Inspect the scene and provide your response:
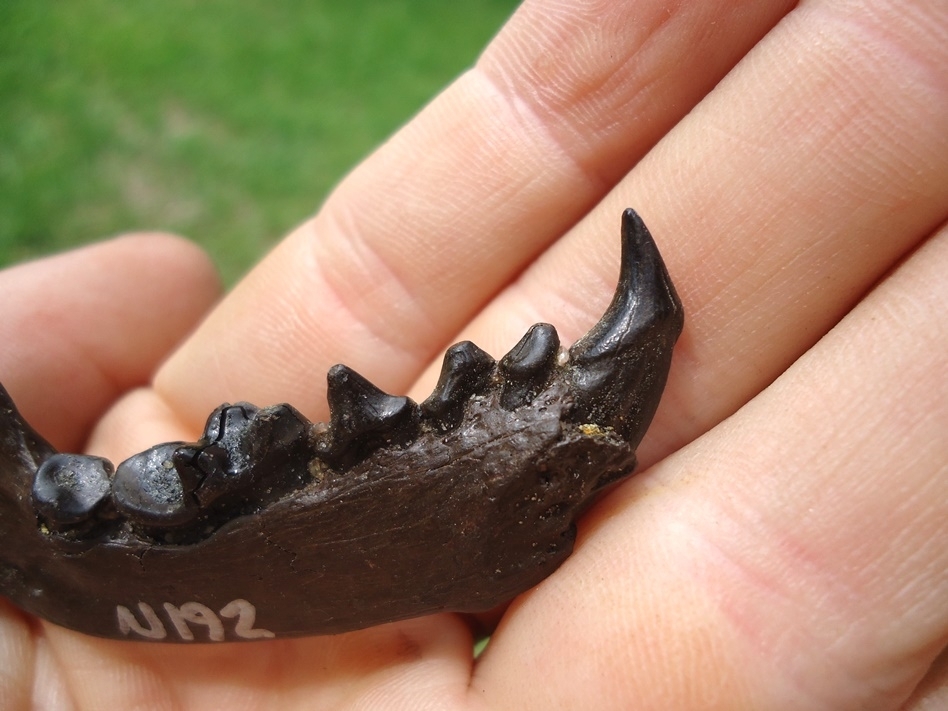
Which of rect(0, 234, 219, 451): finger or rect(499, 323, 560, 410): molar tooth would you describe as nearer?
rect(499, 323, 560, 410): molar tooth

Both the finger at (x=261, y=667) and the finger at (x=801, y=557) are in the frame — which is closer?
the finger at (x=801, y=557)

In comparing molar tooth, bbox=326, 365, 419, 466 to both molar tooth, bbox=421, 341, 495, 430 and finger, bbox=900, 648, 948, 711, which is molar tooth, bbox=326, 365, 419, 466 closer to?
molar tooth, bbox=421, 341, 495, 430

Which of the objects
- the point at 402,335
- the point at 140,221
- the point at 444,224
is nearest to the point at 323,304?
the point at 402,335

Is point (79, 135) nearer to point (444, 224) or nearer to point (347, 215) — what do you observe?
point (347, 215)

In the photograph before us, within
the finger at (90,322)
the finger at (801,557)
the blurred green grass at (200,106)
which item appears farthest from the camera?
the blurred green grass at (200,106)

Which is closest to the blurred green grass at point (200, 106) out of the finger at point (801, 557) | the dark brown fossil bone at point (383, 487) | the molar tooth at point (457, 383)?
the dark brown fossil bone at point (383, 487)

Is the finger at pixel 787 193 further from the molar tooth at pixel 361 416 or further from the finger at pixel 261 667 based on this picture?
the finger at pixel 261 667

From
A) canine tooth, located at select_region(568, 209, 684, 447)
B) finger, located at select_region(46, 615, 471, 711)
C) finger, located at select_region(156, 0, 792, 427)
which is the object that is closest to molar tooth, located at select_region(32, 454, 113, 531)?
finger, located at select_region(46, 615, 471, 711)
